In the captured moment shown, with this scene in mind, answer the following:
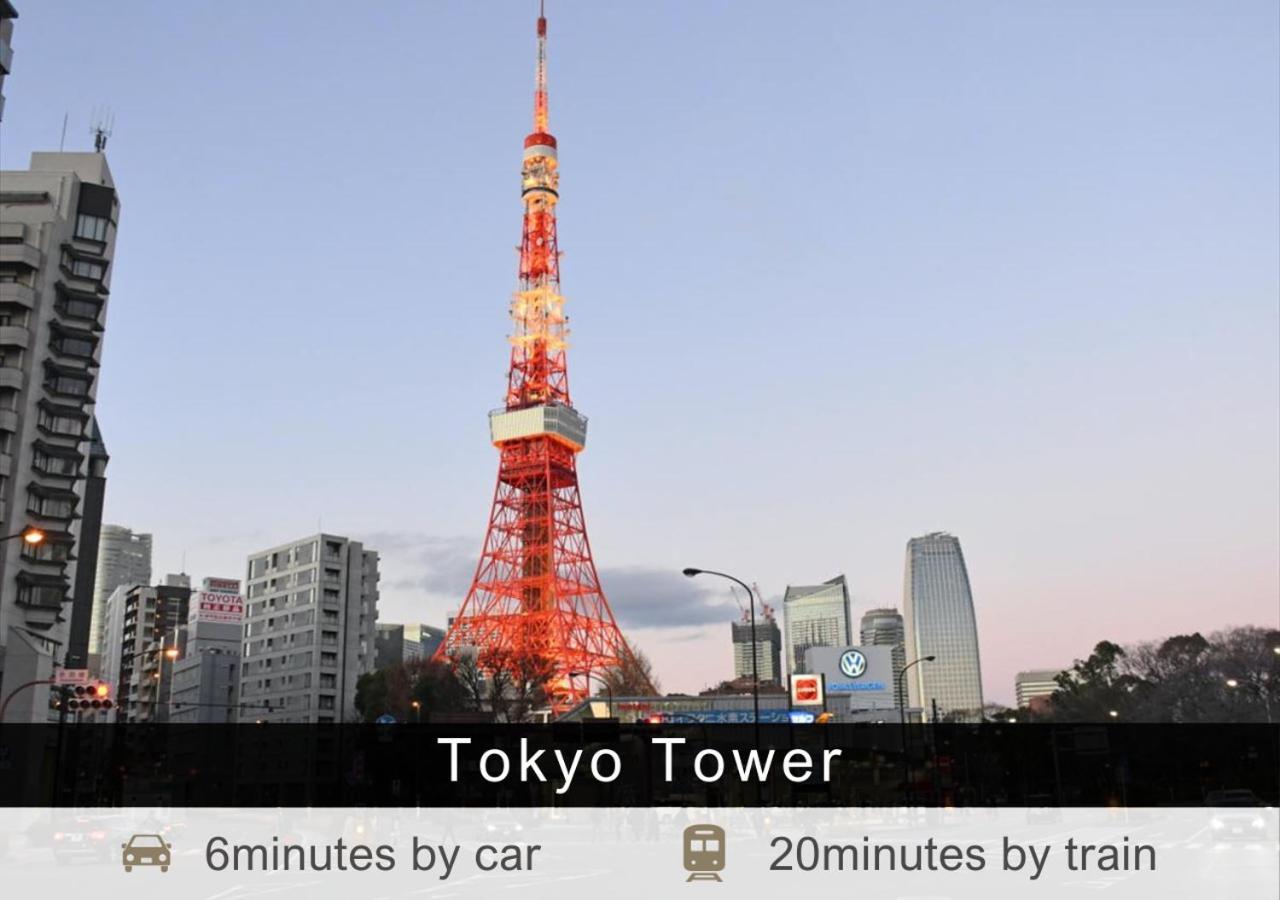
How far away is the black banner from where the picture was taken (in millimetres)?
51969

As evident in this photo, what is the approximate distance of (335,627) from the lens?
124938 millimetres

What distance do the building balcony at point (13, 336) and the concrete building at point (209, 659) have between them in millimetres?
73696

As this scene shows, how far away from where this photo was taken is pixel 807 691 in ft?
209

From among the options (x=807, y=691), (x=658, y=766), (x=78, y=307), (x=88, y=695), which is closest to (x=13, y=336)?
(x=78, y=307)

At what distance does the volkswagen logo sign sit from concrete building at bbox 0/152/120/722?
76672mm

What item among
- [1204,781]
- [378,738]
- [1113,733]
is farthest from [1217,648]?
[378,738]

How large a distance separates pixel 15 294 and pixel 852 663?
88.1 meters

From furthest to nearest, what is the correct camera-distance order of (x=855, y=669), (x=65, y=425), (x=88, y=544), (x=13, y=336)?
(x=855, y=669) → (x=88, y=544) → (x=65, y=425) → (x=13, y=336)
